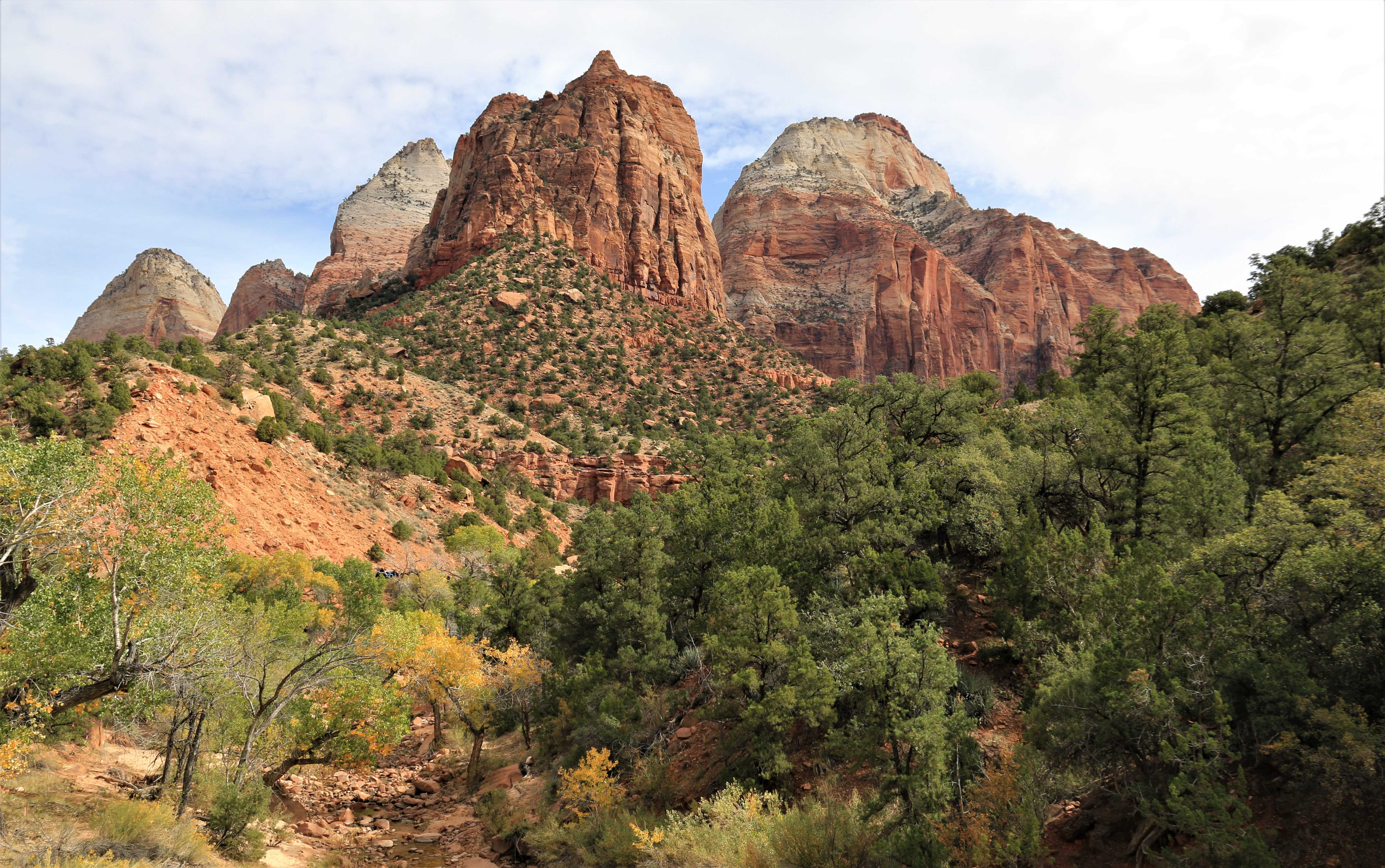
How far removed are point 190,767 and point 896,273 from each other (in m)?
126

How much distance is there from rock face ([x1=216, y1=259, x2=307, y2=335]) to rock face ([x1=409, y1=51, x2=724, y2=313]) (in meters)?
64.5

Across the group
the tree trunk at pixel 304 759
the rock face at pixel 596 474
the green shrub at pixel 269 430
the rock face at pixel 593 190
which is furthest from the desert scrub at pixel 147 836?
the rock face at pixel 593 190

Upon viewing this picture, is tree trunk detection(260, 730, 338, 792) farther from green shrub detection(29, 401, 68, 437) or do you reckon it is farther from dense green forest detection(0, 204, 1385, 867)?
green shrub detection(29, 401, 68, 437)

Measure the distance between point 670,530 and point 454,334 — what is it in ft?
161

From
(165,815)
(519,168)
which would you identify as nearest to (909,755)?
(165,815)

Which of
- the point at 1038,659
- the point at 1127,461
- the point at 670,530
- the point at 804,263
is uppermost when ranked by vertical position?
the point at 804,263

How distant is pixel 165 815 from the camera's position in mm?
14070

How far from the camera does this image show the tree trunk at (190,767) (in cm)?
1495

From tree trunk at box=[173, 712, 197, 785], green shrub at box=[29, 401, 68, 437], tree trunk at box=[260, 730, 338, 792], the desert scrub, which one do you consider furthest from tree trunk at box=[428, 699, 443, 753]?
green shrub at box=[29, 401, 68, 437]

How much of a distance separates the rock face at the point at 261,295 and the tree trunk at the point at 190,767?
453ft

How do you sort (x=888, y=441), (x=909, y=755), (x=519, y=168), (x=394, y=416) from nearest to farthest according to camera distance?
(x=909, y=755) → (x=888, y=441) → (x=394, y=416) → (x=519, y=168)

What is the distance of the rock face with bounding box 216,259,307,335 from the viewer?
5369 inches

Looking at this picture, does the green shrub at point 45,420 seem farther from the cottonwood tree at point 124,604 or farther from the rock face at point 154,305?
the rock face at point 154,305

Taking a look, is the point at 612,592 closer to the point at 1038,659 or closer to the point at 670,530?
the point at 670,530
